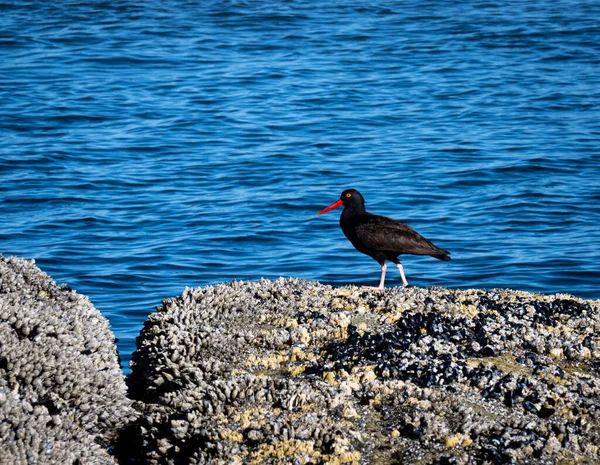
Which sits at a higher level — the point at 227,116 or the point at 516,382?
the point at 516,382

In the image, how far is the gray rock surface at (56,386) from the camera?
762 centimetres

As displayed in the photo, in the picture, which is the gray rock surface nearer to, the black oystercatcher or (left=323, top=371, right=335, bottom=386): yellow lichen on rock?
(left=323, top=371, right=335, bottom=386): yellow lichen on rock

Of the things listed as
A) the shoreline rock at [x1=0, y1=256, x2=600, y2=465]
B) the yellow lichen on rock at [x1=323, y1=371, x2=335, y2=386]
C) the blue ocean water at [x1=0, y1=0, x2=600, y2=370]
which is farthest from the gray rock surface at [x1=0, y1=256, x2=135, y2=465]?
the blue ocean water at [x1=0, y1=0, x2=600, y2=370]

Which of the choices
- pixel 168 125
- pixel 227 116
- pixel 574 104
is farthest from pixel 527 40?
pixel 168 125

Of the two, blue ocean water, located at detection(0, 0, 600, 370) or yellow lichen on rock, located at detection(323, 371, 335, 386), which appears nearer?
yellow lichen on rock, located at detection(323, 371, 335, 386)

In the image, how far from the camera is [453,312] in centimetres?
1104

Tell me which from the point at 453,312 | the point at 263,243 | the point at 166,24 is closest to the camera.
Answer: the point at 453,312

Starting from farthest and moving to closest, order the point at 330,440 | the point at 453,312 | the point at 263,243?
the point at 263,243 → the point at 453,312 → the point at 330,440

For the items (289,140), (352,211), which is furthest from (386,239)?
(289,140)

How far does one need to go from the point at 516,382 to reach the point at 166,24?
42923mm

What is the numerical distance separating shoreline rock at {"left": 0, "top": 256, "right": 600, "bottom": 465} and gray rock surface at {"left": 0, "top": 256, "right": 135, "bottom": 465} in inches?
0.7

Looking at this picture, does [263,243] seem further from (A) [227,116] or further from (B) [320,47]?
(B) [320,47]

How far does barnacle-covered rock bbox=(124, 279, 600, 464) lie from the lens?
25.9ft

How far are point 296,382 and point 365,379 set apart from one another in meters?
0.74
